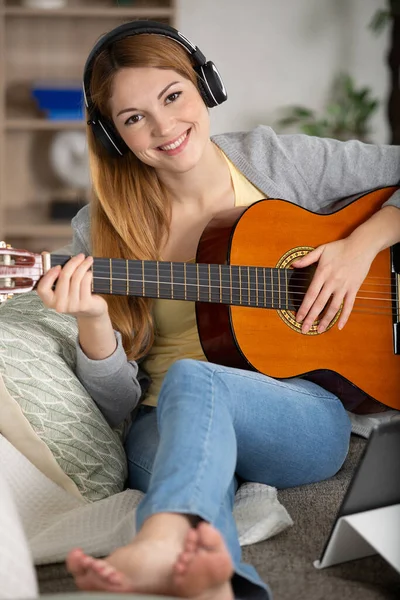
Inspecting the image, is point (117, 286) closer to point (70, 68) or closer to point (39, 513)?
point (39, 513)

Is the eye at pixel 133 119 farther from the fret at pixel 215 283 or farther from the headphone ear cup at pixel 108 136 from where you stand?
the fret at pixel 215 283

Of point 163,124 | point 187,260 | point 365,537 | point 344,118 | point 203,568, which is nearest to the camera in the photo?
point 203,568

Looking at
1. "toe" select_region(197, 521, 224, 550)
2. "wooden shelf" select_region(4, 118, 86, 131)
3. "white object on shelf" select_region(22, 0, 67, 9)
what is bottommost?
"toe" select_region(197, 521, 224, 550)

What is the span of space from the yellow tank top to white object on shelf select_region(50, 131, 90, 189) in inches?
102

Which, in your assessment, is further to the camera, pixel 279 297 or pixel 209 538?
pixel 279 297

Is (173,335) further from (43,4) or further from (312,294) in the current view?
Result: (43,4)

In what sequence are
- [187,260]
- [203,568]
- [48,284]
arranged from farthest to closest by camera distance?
[187,260]
[48,284]
[203,568]

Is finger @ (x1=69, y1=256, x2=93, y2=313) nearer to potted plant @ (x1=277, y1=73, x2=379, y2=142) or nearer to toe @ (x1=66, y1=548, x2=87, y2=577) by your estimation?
toe @ (x1=66, y1=548, x2=87, y2=577)

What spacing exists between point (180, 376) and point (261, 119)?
342 centimetres

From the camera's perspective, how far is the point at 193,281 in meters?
1.31

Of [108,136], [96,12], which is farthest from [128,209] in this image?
[96,12]

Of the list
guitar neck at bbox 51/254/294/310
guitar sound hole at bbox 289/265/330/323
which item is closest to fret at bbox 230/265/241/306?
guitar neck at bbox 51/254/294/310

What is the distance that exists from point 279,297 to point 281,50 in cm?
322

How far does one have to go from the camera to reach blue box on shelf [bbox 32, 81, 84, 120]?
3.92m
